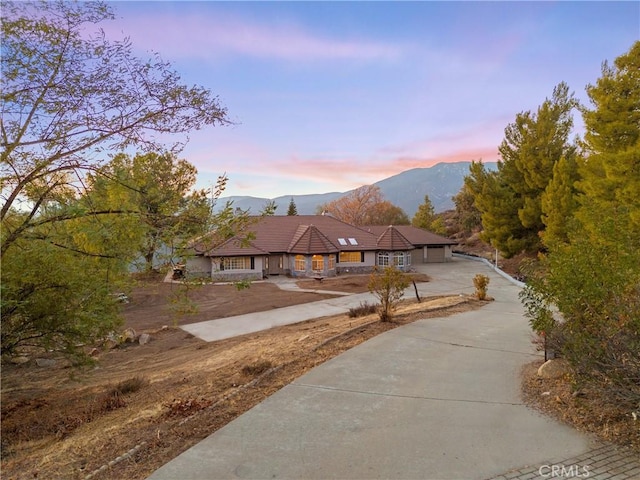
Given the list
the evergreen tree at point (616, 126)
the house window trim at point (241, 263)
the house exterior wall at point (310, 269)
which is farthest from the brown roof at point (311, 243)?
the evergreen tree at point (616, 126)

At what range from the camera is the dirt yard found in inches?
170

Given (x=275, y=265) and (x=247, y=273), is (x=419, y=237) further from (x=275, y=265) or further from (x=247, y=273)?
(x=247, y=273)

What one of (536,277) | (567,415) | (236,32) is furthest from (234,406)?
(236,32)

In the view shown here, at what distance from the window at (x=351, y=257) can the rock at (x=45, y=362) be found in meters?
25.2

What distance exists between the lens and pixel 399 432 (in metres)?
4.69

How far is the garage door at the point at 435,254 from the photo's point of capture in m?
42.7

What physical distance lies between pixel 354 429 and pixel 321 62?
1394cm

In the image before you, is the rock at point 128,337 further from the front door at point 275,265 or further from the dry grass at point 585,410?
the front door at point 275,265

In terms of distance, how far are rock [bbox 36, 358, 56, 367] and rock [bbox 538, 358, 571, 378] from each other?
14.1 meters

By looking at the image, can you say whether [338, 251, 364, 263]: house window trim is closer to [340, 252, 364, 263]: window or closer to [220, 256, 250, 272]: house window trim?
[340, 252, 364, 263]: window

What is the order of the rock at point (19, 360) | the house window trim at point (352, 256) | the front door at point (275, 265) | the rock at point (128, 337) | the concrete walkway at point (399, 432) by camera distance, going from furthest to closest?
the house window trim at point (352, 256)
the front door at point (275, 265)
the rock at point (128, 337)
the rock at point (19, 360)
the concrete walkway at point (399, 432)

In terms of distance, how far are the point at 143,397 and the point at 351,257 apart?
29.3 metres

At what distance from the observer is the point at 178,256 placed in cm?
588

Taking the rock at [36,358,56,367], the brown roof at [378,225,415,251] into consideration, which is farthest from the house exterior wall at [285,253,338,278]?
the rock at [36,358,56,367]
